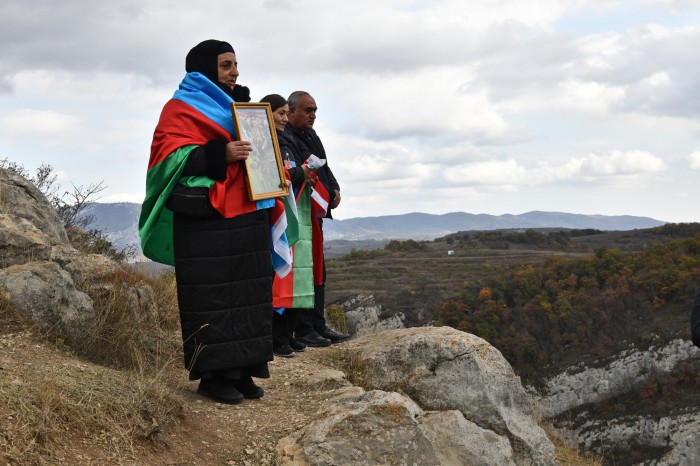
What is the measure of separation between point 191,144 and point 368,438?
207 cm

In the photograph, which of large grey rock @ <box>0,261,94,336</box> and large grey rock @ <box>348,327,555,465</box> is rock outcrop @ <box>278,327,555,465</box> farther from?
large grey rock @ <box>0,261,94,336</box>

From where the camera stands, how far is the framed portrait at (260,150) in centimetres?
492

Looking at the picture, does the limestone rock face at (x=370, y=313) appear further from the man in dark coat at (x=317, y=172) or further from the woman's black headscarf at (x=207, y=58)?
the woman's black headscarf at (x=207, y=58)

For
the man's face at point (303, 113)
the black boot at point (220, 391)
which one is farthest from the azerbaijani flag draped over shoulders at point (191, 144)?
the man's face at point (303, 113)

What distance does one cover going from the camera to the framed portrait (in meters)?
4.92

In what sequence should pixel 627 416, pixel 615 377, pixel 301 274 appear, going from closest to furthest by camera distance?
pixel 301 274
pixel 627 416
pixel 615 377

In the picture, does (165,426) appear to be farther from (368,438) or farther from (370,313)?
(370,313)

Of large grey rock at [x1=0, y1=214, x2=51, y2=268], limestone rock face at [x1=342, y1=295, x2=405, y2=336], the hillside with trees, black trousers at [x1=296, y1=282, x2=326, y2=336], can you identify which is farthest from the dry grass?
the hillside with trees

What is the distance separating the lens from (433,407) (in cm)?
632

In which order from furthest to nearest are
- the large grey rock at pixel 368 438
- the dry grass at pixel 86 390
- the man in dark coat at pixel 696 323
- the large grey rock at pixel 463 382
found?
the large grey rock at pixel 463 382 → the large grey rock at pixel 368 438 → the dry grass at pixel 86 390 → the man in dark coat at pixel 696 323

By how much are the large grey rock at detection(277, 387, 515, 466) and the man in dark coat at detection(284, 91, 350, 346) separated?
182 cm

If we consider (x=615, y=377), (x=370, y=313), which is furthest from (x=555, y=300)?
(x=370, y=313)

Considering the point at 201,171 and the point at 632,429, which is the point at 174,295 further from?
the point at 632,429

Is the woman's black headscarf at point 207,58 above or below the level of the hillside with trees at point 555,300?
above
